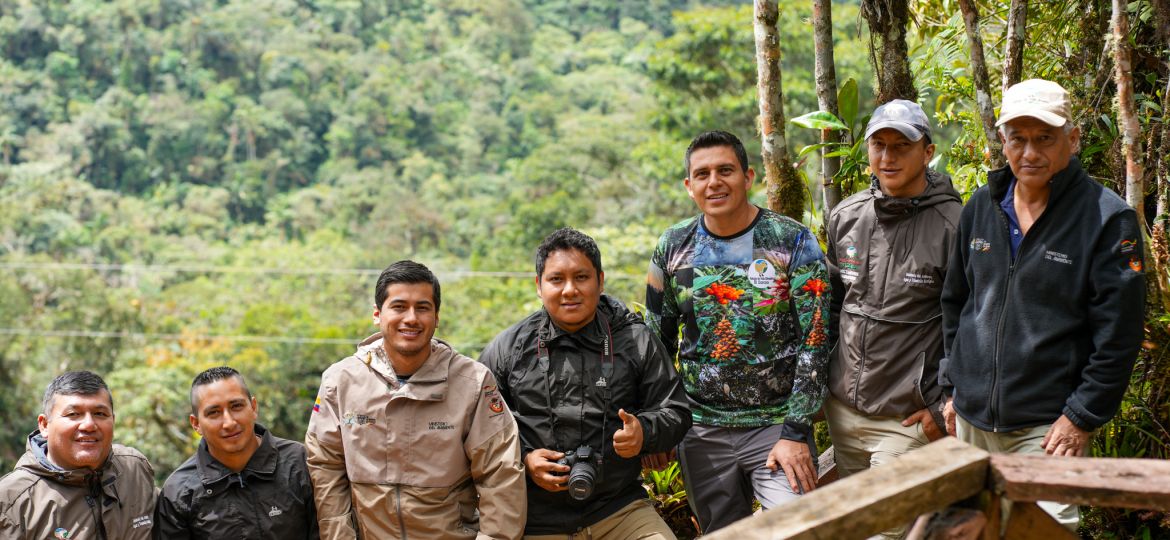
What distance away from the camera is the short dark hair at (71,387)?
285cm

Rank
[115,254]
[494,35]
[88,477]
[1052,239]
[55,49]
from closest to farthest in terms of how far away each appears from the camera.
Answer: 1. [1052,239]
2. [88,477]
3. [115,254]
4. [55,49]
5. [494,35]

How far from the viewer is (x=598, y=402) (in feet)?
9.70

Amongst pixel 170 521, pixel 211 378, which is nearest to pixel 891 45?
pixel 211 378

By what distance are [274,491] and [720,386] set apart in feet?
4.38

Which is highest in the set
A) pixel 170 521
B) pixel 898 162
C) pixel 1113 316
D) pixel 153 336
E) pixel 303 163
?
pixel 303 163

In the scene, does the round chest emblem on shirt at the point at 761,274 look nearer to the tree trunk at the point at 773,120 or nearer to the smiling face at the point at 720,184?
the smiling face at the point at 720,184

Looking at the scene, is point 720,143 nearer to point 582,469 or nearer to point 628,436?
point 628,436

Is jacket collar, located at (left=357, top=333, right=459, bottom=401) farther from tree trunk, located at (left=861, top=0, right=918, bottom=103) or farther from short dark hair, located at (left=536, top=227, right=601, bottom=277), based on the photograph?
tree trunk, located at (left=861, top=0, right=918, bottom=103)

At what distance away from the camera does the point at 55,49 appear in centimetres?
3441

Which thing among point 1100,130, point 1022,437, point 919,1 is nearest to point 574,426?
point 1022,437

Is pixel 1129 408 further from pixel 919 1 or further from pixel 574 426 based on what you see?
pixel 919 1

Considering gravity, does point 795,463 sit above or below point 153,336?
above

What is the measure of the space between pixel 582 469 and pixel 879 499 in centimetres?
113

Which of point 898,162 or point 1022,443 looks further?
point 898,162
